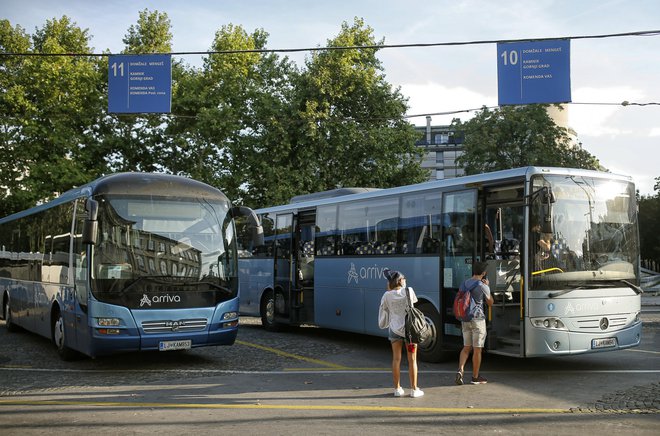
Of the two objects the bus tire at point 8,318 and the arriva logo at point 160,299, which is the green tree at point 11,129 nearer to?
the bus tire at point 8,318

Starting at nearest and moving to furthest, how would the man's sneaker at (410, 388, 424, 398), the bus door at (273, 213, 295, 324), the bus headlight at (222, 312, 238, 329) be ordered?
1. the man's sneaker at (410, 388, 424, 398)
2. the bus headlight at (222, 312, 238, 329)
3. the bus door at (273, 213, 295, 324)

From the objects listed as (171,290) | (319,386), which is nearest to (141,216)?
(171,290)

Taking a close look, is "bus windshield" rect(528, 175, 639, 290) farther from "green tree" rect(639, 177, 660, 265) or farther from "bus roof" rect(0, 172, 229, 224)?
"green tree" rect(639, 177, 660, 265)

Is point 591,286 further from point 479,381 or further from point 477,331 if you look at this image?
point 479,381

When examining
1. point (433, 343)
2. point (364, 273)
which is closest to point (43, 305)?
point (364, 273)

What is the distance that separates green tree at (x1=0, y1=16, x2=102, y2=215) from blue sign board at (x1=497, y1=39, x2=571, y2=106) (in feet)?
80.0

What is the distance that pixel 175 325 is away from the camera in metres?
11.8

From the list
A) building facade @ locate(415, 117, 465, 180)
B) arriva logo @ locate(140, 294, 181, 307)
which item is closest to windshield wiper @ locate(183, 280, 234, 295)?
arriva logo @ locate(140, 294, 181, 307)

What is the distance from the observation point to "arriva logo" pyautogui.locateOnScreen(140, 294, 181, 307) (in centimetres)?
1162

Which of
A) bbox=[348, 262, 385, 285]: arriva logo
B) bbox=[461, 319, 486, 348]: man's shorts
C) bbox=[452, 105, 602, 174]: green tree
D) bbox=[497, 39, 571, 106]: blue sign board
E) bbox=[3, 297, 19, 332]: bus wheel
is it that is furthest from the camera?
bbox=[452, 105, 602, 174]: green tree

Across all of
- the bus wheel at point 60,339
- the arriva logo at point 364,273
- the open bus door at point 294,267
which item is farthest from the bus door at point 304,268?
the bus wheel at point 60,339

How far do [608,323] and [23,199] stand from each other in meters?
30.3

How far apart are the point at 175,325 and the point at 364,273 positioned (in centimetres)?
439

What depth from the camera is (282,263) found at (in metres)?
18.2
